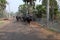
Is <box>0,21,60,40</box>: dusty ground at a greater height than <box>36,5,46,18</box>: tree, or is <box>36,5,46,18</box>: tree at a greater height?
<box>36,5,46,18</box>: tree

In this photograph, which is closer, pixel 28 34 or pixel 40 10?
pixel 28 34

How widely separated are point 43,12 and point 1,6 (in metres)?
36.4

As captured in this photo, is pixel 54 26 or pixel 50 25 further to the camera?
pixel 50 25

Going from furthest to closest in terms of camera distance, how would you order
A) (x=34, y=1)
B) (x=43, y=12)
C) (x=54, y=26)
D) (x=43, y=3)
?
(x=34, y=1) < (x=43, y=3) < (x=43, y=12) < (x=54, y=26)

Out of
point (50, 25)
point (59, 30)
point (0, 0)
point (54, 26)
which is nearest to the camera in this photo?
point (59, 30)

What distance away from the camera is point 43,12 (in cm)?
4712

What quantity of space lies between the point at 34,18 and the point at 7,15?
60.1 metres

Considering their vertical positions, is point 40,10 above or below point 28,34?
above

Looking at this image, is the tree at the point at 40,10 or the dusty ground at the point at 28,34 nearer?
the dusty ground at the point at 28,34

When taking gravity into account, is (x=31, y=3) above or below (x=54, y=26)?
above

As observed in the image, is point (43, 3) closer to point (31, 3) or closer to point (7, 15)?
point (31, 3)

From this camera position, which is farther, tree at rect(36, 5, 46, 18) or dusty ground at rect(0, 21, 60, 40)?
tree at rect(36, 5, 46, 18)

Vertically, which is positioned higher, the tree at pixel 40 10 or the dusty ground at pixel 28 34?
the tree at pixel 40 10

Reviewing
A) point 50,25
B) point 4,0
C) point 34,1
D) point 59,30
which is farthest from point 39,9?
point 4,0
